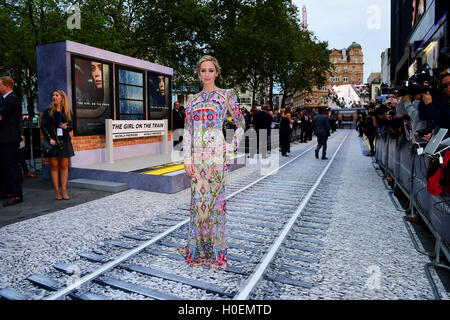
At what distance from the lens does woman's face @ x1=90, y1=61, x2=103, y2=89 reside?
926 cm

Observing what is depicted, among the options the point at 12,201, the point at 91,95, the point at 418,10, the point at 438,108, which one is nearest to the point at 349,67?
the point at 418,10

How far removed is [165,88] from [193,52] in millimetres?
12123

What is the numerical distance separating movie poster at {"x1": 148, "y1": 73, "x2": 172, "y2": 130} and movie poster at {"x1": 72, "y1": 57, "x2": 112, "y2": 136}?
1933 mm

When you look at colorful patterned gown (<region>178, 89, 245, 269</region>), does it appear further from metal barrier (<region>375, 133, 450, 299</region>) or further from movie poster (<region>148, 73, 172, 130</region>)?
movie poster (<region>148, 73, 172, 130</region>)

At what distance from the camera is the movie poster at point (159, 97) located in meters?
11.6

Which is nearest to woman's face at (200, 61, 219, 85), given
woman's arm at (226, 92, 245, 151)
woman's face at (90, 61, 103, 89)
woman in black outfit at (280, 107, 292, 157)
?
woman's arm at (226, 92, 245, 151)

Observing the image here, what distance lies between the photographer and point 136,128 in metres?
10.6

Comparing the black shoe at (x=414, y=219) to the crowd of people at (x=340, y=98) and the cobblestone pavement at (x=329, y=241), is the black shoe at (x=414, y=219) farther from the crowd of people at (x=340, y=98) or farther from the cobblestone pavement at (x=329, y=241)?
the crowd of people at (x=340, y=98)

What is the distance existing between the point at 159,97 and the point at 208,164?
29.9 feet

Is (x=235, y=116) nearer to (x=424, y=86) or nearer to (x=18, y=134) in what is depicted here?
(x=424, y=86)

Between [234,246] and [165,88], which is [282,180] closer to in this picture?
[234,246]

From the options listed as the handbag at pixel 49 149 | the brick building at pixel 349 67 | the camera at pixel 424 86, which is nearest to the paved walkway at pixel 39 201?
the handbag at pixel 49 149

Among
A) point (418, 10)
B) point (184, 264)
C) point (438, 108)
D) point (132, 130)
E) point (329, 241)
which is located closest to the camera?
point (184, 264)
